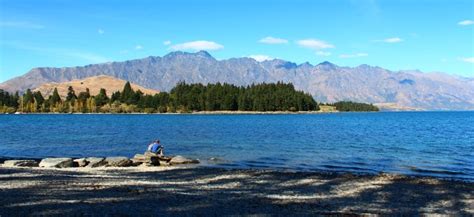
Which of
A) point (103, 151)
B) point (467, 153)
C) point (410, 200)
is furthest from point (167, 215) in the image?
point (467, 153)

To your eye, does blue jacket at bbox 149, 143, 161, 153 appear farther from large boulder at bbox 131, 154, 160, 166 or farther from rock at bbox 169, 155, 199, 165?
rock at bbox 169, 155, 199, 165

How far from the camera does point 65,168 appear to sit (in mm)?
42969

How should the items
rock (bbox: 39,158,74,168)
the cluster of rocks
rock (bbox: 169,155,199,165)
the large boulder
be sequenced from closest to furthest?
1. rock (bbox: 39,158,74,168)
2. the cluster of rocks
3. the large boulder
4. rock (bbox: 169,155,199,165)

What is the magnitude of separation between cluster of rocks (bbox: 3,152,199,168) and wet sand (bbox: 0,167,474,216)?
5.66m

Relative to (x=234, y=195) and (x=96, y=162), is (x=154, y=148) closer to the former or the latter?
(x=96, y=162)

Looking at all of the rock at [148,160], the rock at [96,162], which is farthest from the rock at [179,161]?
the rock at [96,162]

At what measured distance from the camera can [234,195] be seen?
26891 millimetres

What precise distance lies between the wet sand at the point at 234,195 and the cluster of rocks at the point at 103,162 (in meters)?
5.66

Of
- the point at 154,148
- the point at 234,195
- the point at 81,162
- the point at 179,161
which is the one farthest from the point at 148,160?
the point at 234,195

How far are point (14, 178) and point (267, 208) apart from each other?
18582 mm

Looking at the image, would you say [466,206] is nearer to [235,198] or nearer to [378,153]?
[235,198]

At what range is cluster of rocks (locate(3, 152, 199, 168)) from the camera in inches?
1730

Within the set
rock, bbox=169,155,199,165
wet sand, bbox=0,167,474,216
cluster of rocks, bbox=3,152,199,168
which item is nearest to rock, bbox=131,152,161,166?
cluster of rocks, bbox=3,152,199,168

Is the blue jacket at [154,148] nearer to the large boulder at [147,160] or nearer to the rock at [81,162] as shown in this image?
the large boulder at [147,160]
